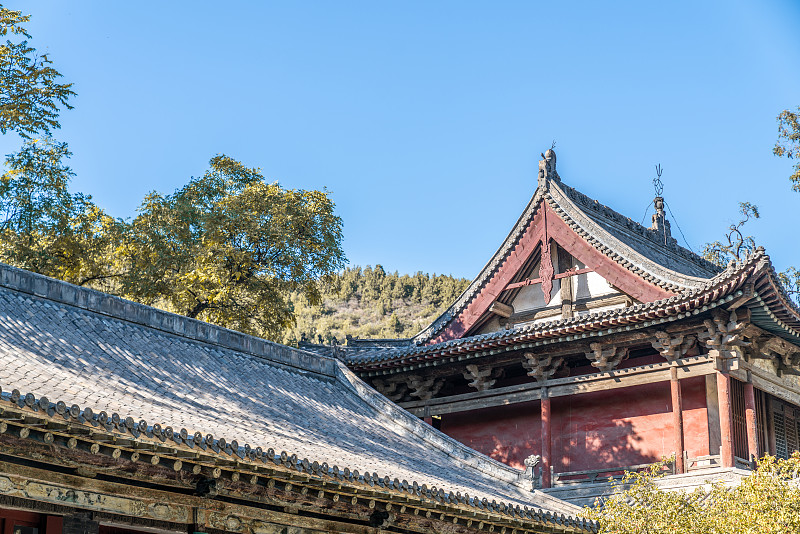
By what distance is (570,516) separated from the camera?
1309 cm

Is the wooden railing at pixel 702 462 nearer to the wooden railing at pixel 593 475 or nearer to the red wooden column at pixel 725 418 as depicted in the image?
the red wooden column at pixel 725 418

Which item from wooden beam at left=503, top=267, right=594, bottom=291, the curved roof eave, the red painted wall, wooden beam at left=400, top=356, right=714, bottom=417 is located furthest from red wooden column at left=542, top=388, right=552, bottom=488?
wooden beam at left=503, top=267, right=594, bottom=291

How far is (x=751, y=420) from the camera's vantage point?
16766 mm

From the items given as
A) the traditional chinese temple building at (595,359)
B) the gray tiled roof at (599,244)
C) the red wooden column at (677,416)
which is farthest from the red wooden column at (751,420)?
the gray tiled roof at (599,244)

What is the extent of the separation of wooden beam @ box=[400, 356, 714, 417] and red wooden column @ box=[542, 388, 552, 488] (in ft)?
0.50

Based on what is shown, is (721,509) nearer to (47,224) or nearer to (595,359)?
(595,359)

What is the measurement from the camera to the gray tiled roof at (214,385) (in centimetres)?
1081

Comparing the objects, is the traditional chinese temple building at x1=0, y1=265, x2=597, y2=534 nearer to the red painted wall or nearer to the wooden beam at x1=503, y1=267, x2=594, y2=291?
→ the red painted wall

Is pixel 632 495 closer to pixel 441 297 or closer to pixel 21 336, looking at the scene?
pixel 21 336

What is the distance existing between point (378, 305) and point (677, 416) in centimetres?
5158

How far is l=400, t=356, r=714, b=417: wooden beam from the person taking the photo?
16828 millimetres

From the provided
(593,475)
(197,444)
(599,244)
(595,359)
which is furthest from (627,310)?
(197,444)

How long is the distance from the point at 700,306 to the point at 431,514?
6.72m

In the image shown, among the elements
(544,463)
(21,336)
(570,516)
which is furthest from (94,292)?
(544,463)
